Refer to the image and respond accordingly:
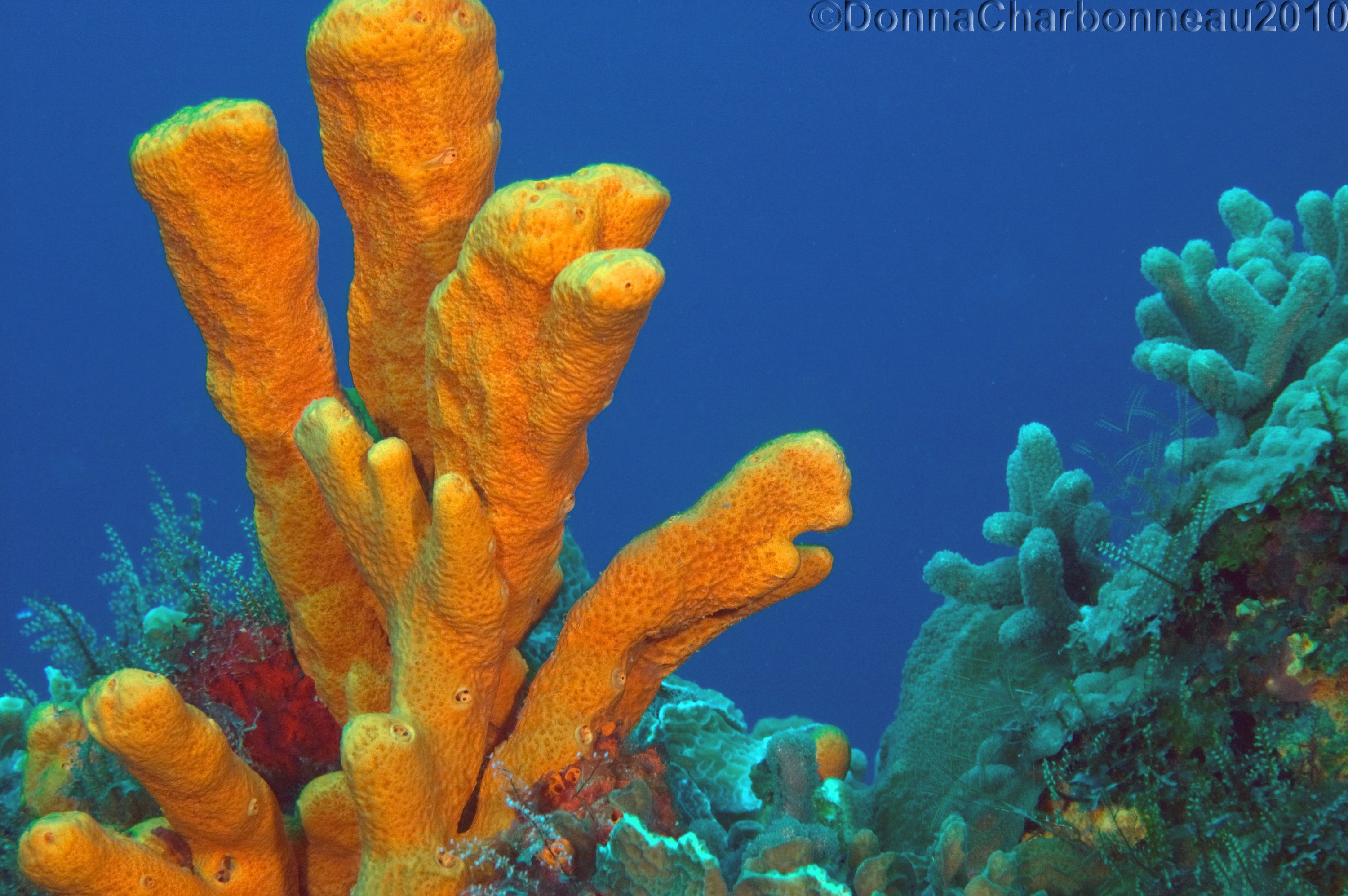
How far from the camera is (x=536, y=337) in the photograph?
60.6 inches

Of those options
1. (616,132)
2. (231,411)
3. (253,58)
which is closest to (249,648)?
(231,411)

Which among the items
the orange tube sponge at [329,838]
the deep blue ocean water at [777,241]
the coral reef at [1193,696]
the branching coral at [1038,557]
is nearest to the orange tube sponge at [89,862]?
the orange tube sponge at [329,838]

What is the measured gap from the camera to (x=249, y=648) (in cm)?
226

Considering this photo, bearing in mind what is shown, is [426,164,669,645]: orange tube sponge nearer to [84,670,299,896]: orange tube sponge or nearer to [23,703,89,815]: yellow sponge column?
[84,670,299,896]: orange tube sponge

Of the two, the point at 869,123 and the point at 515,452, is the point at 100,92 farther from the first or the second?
the point at 515,452

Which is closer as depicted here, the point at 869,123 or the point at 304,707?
the point at 304,707

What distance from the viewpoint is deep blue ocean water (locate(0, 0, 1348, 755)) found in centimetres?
4681

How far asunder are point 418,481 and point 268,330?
503 millimetres

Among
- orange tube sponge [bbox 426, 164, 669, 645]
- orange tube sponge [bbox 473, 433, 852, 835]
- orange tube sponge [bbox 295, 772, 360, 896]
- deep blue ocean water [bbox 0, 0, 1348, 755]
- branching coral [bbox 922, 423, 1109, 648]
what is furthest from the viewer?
deep blue ocean water [bbox 0, 0, 1348, 755]

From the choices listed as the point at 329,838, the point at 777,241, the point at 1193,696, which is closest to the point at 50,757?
the point at 329,838

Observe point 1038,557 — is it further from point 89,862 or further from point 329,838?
point 89,862

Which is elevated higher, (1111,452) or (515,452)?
(1111,452)

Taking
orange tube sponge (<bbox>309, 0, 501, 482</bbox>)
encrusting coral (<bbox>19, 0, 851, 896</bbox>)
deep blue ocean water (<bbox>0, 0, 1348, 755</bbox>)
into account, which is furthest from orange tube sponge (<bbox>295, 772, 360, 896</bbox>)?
deep blue ocean water (<bbox>0, 0, 1348, 755</bbox>)

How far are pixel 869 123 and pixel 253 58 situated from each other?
50.1m
